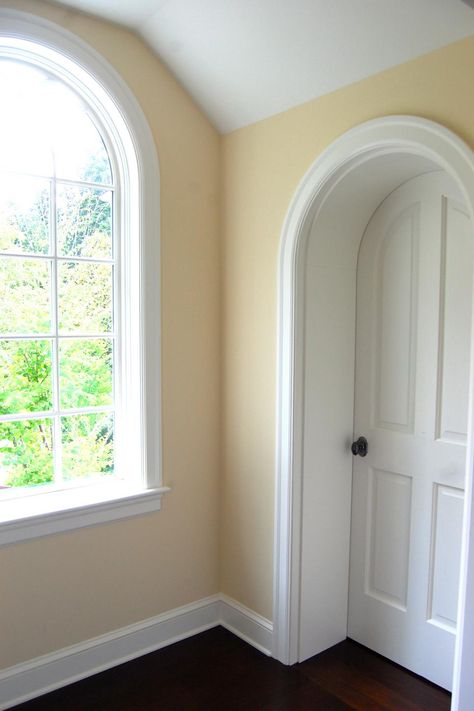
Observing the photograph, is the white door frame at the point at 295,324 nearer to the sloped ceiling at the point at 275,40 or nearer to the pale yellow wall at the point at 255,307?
the pale yellow wall at the point at 255,307

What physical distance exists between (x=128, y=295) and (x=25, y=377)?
1.84ft

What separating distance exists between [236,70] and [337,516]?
198cm

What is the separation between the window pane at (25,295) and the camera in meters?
2.28

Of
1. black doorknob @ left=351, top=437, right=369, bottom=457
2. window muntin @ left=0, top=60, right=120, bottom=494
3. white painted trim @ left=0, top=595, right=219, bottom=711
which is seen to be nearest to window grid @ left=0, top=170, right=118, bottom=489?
window muntin @ left=0, top=60, right=120, bottom=494

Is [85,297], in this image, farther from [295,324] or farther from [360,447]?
[360,447]

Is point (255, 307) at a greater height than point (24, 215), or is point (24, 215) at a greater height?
point (24, 215)

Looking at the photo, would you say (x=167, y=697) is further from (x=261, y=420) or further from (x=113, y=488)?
(x=261, y=420)

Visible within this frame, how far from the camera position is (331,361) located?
252cm

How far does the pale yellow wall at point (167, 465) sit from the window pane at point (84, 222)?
10.1 inches

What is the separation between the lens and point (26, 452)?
7.70 ft

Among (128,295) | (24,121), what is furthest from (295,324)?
(24,121)

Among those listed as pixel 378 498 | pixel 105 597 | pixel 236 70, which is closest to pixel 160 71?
pixel 236 70

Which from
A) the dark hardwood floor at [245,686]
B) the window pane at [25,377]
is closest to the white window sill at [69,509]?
the window pane at [25,377]

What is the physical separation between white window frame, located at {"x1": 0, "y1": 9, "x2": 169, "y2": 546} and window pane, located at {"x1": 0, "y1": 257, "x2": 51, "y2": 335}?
335 millimetres
